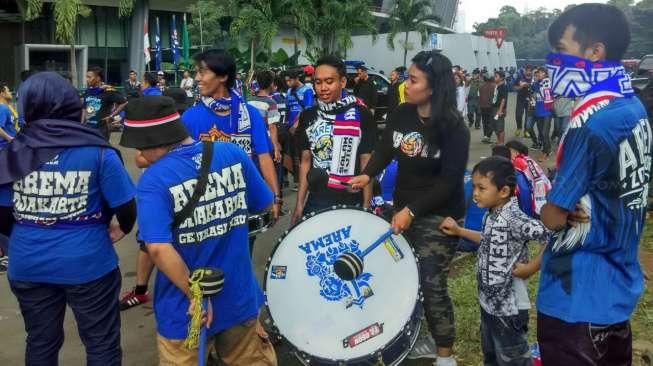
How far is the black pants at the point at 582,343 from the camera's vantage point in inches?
91.9

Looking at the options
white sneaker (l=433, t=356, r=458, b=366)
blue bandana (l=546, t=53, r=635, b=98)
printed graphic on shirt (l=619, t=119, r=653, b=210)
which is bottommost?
white sneaker (l=433, t=356, r=458, b=366)

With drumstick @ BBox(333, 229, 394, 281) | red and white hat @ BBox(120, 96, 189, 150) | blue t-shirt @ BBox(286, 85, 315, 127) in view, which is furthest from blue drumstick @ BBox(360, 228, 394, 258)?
blue t-shirt @ BBox(286, 85, 315, 127)

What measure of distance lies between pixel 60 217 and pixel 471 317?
9.67 feet

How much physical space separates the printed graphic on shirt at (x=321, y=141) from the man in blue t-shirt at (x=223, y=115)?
0.34 m

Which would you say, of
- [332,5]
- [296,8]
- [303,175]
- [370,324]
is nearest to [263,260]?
[303,175]

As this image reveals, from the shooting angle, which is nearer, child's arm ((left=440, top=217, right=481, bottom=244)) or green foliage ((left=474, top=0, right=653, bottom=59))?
child's arm ((left=440, top=217, right=481, bottom=244))

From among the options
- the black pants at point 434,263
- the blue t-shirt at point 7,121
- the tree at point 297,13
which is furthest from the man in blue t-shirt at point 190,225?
the tree at point 297,13

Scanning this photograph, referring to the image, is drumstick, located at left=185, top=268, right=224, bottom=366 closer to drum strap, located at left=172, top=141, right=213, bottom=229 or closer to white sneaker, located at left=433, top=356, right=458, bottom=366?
drum strap, located at left=172, top=141, right=213, bottom=229

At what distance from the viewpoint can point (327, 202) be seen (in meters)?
4.42

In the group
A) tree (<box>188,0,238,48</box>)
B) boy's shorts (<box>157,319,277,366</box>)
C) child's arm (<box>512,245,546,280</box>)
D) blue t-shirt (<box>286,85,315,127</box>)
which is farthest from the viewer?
tree (<box>188,0,238,48</box>)

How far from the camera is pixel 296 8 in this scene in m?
24.5

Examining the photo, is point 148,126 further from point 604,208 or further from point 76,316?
point 604,208

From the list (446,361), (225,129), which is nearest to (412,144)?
(446,361)

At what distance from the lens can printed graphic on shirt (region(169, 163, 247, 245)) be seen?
8.63 feet
